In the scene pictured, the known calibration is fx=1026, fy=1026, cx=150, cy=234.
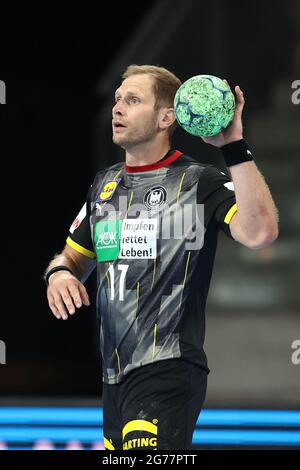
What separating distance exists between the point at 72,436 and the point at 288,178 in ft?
12.0

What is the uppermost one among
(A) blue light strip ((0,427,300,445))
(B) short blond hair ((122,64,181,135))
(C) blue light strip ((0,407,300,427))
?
(B) short blond hair ((122,64,181,135))

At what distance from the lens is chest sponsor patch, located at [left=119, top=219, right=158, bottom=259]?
3.41m

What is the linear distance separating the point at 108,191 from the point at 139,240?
276 millimetres

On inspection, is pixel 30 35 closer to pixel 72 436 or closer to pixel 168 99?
pixel 72 436

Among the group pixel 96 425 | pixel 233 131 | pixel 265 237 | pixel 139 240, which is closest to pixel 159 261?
pixel 139 240

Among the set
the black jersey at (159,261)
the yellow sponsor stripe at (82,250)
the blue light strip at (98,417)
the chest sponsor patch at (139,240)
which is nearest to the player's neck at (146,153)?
the black jersey at (159,261)

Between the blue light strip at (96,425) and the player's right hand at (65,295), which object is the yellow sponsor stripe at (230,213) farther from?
the blue light strip at (96,425)

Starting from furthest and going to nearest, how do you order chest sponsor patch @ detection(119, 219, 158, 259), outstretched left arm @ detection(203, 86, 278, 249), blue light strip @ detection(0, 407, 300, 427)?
blue light strip @ detection(0, 407, 300, 427), chest sponsor patch @ detection(119, 219, 158, 259), outstretched left arm @ detection(203, 86, 278, 249)

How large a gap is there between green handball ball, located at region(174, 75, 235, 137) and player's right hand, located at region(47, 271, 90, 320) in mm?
652

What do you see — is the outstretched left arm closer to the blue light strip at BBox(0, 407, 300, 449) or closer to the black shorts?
the black shorts

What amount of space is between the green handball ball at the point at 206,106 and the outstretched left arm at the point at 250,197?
0.10ft

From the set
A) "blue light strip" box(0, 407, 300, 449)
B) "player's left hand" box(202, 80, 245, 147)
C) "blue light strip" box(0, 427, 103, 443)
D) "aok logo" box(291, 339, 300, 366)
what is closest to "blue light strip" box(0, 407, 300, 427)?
"blue light strip" box(0, 407, 300, 449)

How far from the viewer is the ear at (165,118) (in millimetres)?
3559
